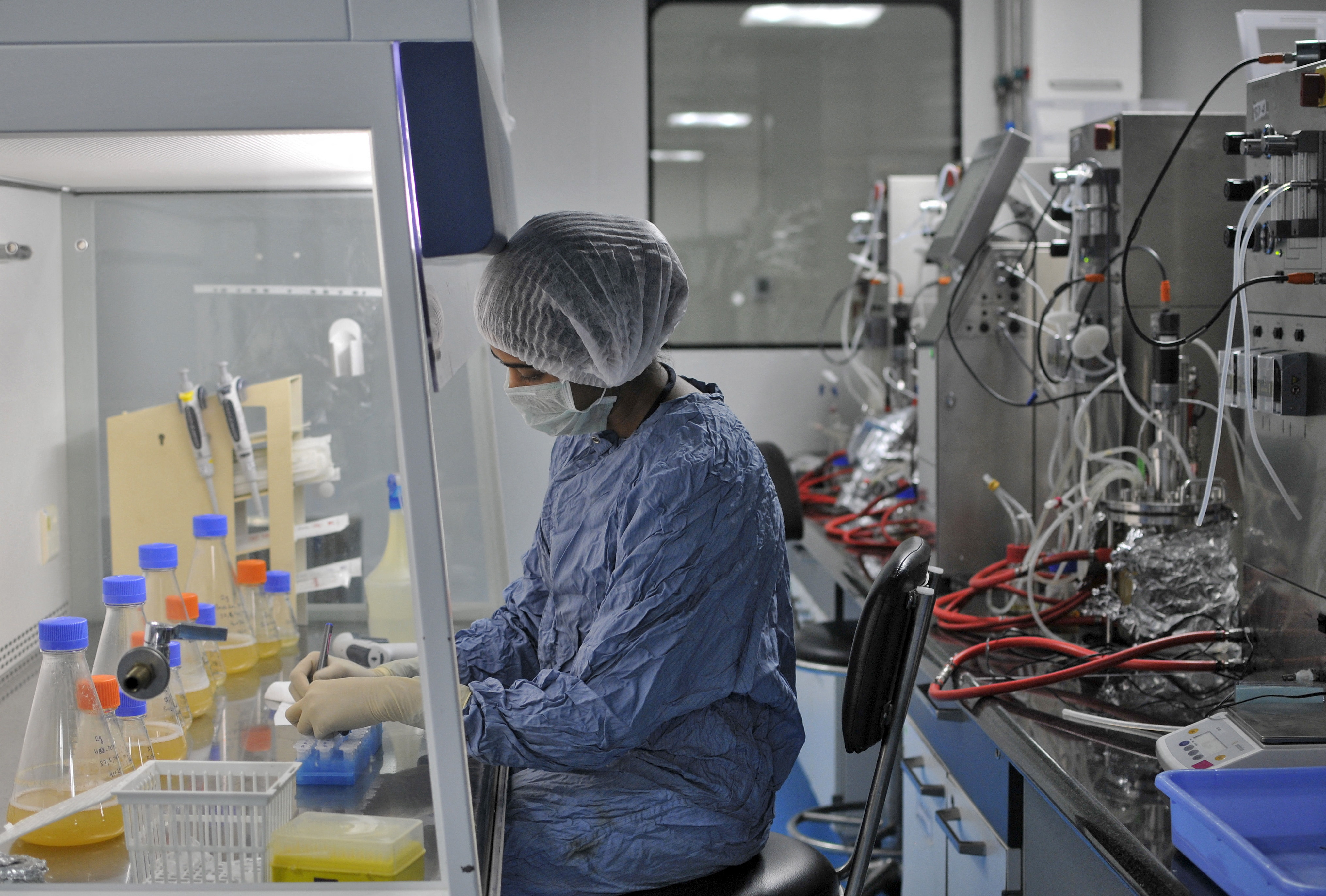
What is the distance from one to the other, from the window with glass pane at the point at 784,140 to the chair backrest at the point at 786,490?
4.46ft

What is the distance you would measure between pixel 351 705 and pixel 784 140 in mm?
3696

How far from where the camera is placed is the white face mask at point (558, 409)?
136cm

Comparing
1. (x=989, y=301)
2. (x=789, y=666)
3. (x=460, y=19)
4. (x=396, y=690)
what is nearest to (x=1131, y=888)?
(x=789, y=666)

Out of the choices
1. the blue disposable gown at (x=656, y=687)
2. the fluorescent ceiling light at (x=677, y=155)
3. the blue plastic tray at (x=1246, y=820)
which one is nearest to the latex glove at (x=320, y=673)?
the blue disposable gown at (x=656, y=687)

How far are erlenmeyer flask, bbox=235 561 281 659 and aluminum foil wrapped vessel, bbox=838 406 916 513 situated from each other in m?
1.88

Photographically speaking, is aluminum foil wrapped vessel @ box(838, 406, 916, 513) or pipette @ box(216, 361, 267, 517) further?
aluminum foil wrapped vessel @ box(838, 406, 916, 513)

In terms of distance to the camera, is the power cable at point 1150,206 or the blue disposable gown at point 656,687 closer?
the blue disposable gown at point 656,687

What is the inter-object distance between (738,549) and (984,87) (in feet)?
12.1

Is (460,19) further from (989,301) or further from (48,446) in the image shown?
(989,301)

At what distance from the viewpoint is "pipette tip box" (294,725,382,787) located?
117 cm

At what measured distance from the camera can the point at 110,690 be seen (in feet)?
3.79

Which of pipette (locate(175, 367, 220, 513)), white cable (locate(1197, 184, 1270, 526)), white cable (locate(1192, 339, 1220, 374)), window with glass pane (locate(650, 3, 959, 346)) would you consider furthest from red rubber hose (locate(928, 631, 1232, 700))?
window with glass pane (locate(650, 3, 959, 346))

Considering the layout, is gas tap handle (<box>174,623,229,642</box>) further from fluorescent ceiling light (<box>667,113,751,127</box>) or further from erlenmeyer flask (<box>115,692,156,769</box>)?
fluorescent ceiling light (<box>667,113,751,127</box>)

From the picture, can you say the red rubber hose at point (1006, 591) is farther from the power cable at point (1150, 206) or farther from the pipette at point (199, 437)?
the pipette at point (199, 437)
